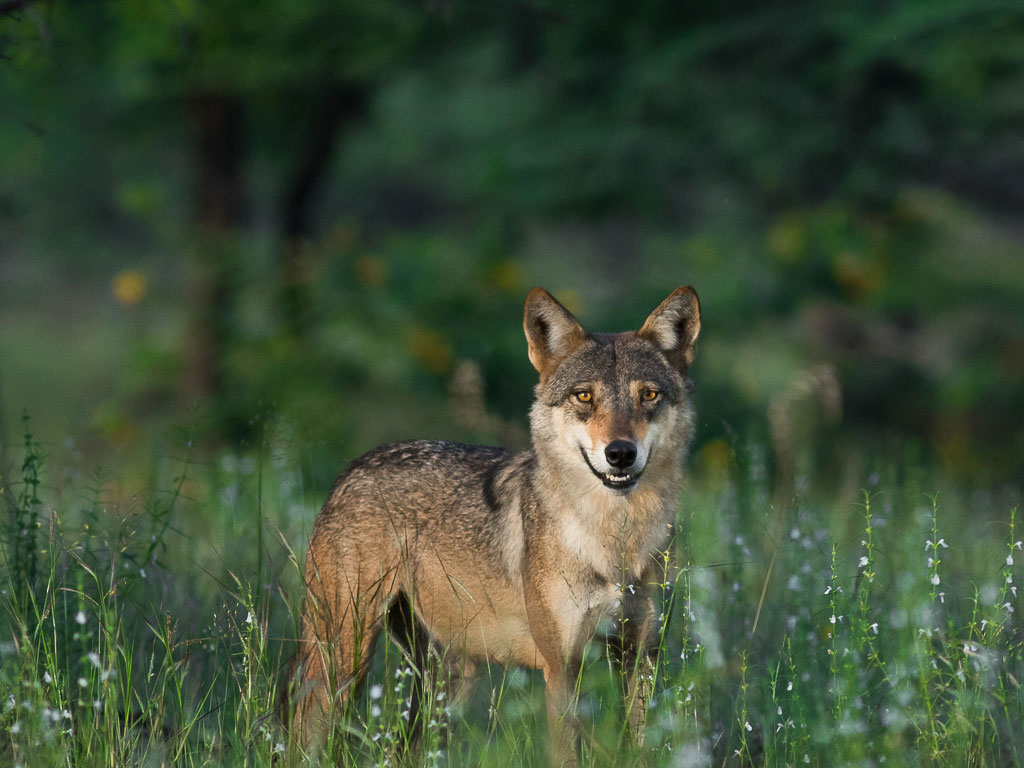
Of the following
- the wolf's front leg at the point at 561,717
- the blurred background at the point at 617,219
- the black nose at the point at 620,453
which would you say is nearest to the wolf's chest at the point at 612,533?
the black nose at the point at 620,453

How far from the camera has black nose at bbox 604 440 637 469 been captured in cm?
425

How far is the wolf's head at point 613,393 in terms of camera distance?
14.2 feet

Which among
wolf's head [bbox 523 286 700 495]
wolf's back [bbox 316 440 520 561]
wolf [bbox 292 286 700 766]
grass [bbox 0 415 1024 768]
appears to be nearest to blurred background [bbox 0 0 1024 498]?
grass [bbox 0 415 1024 768]

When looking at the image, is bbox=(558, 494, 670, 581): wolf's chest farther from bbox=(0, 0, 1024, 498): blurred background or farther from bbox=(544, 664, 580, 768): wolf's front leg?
bbox=(0, 0, 1024, 498): blurred background

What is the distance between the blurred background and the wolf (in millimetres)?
3008

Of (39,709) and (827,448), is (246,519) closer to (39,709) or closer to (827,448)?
(39,709)

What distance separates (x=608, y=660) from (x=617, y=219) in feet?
27.0

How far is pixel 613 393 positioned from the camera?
14.8 feet

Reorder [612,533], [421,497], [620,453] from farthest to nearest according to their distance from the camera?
[421,497] → [612,533] → [620,453]

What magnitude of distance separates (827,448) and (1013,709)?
7.57 meters

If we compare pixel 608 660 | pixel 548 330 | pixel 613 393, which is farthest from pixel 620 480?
pixel 548 330

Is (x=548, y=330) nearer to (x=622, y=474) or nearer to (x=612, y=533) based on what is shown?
(x=622, y=474)

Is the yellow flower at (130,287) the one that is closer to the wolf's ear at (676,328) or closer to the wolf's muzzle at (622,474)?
the wolf's ear at (676,328)

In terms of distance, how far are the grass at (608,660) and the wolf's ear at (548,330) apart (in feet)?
2.99
